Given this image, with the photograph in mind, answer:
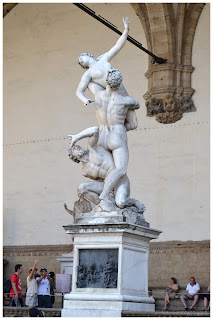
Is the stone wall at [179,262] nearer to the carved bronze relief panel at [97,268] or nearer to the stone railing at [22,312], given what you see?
the stone railing at [22,312]

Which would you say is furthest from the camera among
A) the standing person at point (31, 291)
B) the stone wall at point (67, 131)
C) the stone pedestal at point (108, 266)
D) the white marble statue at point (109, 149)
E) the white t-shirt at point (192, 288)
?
the stone wall at point (67, 131)

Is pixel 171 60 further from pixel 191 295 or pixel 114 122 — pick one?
pixel 114 122

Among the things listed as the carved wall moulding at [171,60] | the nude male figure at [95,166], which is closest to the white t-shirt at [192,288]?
the carved wall moulding at [171,60]

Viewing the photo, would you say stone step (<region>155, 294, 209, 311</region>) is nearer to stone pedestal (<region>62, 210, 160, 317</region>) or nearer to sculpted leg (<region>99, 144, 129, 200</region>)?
stone pedestal (<region>62, 210, 160, 317</region>)

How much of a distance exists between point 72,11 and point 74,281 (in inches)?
391

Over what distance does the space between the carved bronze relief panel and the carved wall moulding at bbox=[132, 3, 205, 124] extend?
7.02 meters

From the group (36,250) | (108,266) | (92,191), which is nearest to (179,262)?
(36,250)

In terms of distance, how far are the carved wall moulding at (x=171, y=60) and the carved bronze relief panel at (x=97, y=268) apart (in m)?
7.02

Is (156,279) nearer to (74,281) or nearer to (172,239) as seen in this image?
(172,239)

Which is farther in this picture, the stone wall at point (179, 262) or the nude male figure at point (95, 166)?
the stone wall at point (179, 262)

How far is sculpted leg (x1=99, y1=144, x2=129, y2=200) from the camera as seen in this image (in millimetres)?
8484

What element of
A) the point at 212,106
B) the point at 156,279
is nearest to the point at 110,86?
the point at 212,106

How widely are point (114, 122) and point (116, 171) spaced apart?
1.94ft

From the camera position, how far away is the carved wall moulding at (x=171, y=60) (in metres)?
14.9
